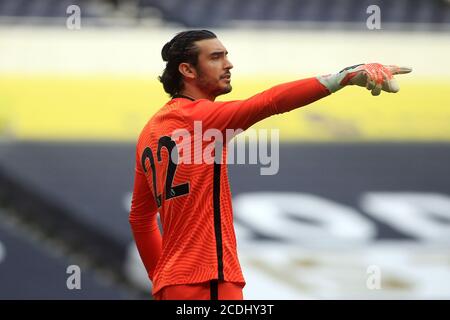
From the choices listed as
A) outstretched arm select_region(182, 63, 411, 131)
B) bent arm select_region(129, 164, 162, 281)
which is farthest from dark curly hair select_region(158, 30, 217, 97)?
bent arm select_region(129, 164, 162, 281)

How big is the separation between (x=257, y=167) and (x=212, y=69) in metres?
5.66

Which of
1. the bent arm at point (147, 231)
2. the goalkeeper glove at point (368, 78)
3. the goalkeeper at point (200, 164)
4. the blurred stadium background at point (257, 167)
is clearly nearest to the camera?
the goalkeeper glove at point (368, 78)

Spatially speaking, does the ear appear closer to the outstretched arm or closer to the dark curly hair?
the dark curly hair

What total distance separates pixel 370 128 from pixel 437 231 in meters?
1.16

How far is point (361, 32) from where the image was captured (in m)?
10.2

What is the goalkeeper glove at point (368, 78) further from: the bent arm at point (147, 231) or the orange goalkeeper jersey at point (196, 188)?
the bent arm at point (147, 231)

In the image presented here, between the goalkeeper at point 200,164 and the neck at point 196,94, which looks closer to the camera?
the goalkeeper at point 200,164

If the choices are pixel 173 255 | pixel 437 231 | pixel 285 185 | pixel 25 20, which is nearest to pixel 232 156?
pixel 285 185

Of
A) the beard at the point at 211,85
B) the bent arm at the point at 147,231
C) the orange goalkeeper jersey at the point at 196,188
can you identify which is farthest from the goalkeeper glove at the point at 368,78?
the bent arm at the point at 147,231

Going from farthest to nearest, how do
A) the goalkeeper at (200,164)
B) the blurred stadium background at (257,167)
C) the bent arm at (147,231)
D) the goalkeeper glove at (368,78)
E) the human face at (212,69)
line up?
the blurred stadium background at (257,167) → the bent arm at (147,231) → the human face at (212,69) → the goalkeeper at (200,164) → the goalkeeper glove at (368,78)

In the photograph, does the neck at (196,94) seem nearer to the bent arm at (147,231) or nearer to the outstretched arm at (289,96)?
the outstretched arm at (289,96)

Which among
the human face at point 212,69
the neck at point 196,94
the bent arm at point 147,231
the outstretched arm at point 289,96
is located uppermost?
the human face at point 212,69

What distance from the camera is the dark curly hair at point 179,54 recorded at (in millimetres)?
3865

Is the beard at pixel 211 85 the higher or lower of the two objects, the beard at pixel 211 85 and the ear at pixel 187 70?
the lower
